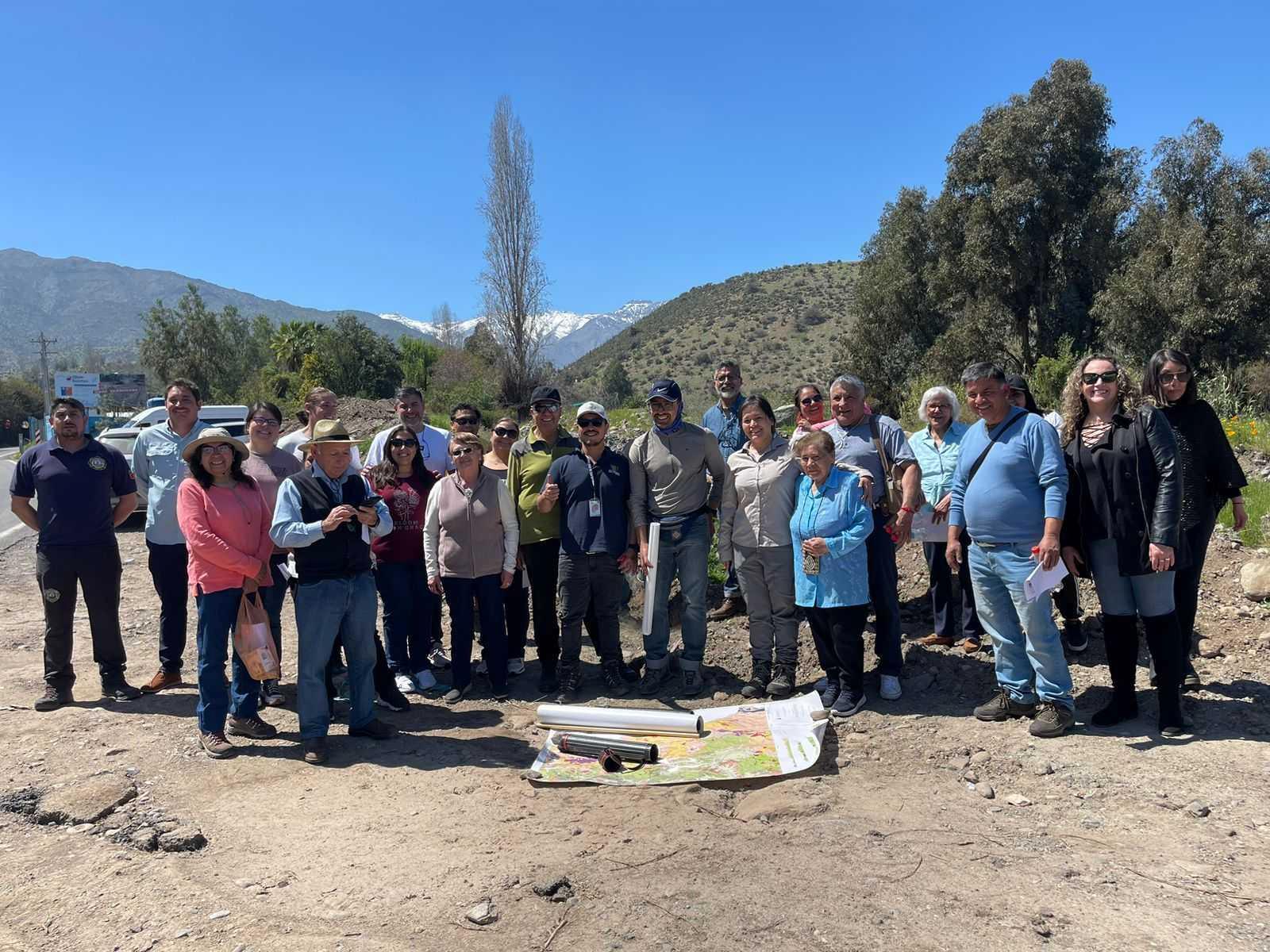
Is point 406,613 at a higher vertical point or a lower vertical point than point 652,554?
lower

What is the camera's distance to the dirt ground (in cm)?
306

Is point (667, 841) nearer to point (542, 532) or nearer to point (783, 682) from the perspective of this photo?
point (783, 682)

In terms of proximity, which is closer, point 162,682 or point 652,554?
point 652,554

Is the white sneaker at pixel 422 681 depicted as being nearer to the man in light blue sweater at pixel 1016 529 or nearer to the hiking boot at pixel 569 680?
the hiking boot at pixel 569 680

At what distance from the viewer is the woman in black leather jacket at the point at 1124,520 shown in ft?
14.3

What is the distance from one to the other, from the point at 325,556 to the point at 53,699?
104 inches

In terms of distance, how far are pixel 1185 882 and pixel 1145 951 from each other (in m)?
0.60

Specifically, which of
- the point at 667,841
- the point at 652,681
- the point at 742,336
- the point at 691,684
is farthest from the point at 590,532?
the point at 742,336

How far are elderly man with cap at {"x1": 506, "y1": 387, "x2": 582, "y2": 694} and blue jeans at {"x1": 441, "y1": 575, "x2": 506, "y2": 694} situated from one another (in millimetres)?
296

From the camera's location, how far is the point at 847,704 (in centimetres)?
527

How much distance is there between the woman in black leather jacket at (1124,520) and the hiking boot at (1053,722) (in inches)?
10.4

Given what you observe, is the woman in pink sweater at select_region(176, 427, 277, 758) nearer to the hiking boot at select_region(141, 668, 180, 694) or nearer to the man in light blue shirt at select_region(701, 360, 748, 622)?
the hiking boot at select_region(141, 668, 180, 694)

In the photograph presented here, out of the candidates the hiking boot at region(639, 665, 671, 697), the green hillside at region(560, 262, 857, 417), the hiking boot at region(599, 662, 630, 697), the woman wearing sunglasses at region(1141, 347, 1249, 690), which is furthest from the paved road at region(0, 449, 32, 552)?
the green hillside at region(560, 262, 857, 417)

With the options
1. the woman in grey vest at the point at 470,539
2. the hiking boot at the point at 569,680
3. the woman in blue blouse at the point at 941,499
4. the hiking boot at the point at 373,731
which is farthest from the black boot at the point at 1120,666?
the hiking boot at the point at 373,731
